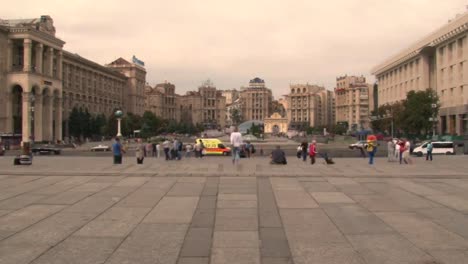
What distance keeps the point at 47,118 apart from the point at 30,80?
437 inches

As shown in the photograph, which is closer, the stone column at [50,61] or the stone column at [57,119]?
the stone column at [50,61]

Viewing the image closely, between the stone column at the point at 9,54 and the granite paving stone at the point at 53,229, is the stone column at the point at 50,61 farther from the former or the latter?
the granite paving stone at the point at 53,229

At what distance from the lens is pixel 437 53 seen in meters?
86.2

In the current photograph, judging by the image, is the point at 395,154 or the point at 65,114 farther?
the point at 65,114

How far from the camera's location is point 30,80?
80.8 metres

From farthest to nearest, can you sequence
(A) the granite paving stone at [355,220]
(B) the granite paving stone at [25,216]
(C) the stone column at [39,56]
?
(C) the stone column at [39,56], (B) the granite paving stone at [25,216], (A) the granite paving stone at [355,220]

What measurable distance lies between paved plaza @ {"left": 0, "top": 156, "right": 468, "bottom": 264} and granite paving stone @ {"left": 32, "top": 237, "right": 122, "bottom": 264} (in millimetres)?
17

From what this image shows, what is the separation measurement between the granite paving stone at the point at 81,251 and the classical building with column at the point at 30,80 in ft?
230

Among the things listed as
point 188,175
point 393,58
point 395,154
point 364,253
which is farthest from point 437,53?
point 364,253

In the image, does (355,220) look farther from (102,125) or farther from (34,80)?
(102,125)

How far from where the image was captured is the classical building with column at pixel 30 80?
262 ft

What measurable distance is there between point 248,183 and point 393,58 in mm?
108927

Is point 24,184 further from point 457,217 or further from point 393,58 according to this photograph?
point 393,58

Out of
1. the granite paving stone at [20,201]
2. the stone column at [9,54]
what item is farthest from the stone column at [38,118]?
the granite paving stone at [20,201]
